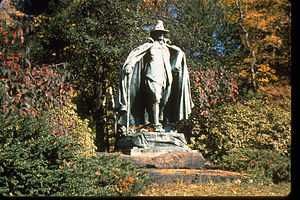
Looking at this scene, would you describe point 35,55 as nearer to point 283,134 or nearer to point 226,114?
point 226,114

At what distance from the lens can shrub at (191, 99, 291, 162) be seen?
26.5 ft

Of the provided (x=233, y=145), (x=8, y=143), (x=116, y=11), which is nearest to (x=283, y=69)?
(x=233, y=145)

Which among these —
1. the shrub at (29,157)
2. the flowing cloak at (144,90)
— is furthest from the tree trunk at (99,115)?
the shrub at (29,157)

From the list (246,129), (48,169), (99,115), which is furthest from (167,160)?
(99,115)

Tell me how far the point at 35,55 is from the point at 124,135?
24.7 feet

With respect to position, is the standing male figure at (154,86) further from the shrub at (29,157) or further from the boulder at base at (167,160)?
the shrub at (29,157)

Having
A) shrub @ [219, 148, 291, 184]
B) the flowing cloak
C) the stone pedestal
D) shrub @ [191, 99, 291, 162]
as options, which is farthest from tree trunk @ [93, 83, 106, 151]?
shrub @ [219, 148, 291, 184]

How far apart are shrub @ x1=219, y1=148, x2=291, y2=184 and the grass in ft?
0.52

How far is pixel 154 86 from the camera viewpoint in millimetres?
6574

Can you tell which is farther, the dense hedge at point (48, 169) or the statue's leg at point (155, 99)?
the statue's leg at point (155, 99)

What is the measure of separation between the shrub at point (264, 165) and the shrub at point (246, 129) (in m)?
2.22

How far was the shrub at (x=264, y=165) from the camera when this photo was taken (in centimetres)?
499

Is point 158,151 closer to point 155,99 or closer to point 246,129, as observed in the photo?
point 155,99

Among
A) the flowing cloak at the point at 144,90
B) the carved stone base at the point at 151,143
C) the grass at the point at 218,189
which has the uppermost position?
the flowing cloak at the point at 144,90
